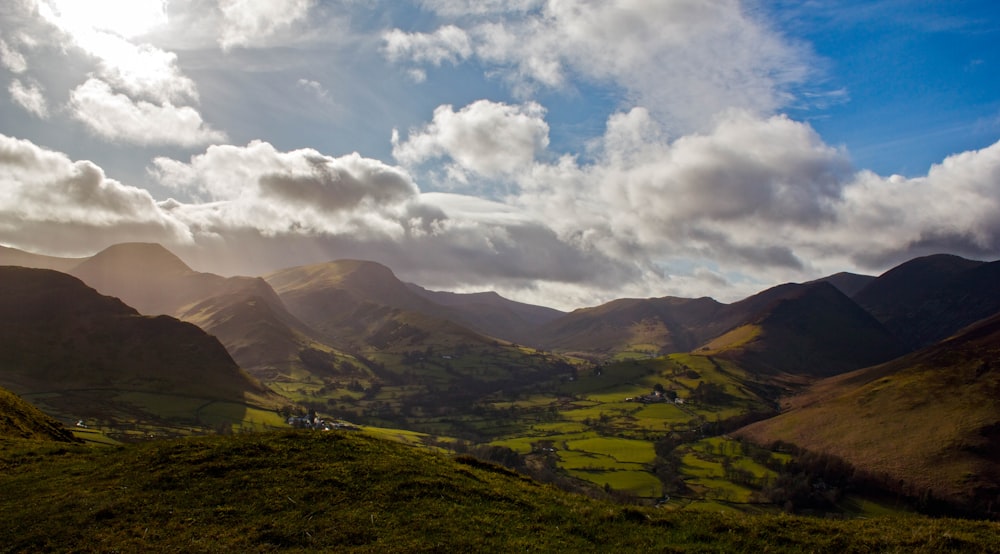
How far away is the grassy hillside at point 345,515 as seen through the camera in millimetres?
26359

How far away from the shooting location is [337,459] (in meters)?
38.8

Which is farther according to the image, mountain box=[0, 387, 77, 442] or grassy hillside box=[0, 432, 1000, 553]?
mountain box=[0, 387, 77, 442]

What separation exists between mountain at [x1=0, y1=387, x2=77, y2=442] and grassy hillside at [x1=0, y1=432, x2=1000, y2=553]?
17.9 meters

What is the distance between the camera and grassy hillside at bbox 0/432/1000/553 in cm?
2636

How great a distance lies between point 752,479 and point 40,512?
18671 centimetres

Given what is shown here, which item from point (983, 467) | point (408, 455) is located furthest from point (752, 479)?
point (408, 455)

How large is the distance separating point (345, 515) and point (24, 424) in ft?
168

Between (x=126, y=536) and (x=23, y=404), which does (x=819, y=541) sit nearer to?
(x=126, y=536)

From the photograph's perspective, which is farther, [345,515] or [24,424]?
[24,424]

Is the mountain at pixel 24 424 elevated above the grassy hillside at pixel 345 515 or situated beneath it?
situated beneath

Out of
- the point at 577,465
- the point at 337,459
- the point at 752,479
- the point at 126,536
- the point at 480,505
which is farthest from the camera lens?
the point at 577,465

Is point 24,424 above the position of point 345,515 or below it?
below

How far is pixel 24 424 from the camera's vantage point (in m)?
57.2

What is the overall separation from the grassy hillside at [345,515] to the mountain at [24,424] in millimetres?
17929
